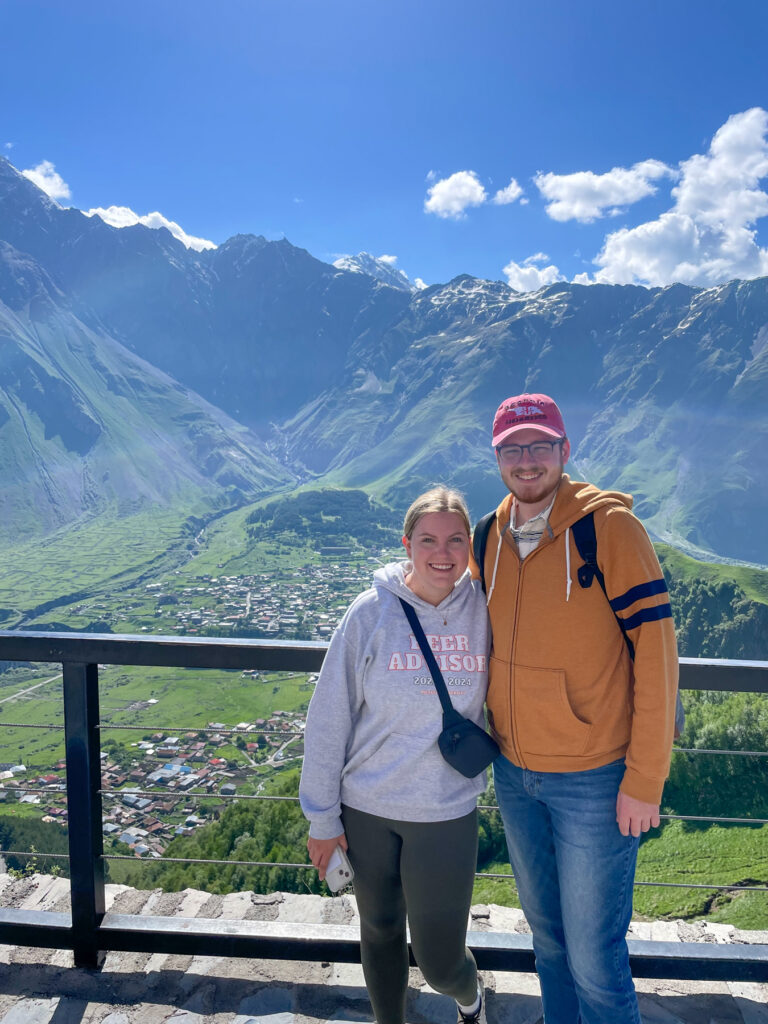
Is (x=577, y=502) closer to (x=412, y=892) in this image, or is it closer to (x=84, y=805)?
(x=412, y=892)

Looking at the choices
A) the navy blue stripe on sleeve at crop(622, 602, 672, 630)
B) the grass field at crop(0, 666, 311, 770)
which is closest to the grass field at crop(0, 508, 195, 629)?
the grass field at crop(0, 666, 311, 770)

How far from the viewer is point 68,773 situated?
2867mm

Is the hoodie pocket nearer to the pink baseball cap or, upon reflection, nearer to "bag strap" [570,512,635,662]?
"bag strap" [570,512,635,662]

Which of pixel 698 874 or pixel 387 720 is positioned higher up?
pixel 387 720

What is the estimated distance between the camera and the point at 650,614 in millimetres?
2057

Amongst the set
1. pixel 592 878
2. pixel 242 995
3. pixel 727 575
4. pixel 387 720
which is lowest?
pixel 727 575

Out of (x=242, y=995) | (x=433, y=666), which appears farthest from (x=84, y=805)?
(x=433, y=666)

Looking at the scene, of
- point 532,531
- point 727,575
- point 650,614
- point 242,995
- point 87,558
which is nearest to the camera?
point 650,614

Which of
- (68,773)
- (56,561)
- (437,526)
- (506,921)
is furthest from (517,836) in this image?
(56,561)

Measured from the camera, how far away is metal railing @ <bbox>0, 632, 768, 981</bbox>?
2762 millimetres

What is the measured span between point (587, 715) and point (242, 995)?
6.47 ft

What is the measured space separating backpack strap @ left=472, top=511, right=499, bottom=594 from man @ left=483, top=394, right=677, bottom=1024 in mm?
124

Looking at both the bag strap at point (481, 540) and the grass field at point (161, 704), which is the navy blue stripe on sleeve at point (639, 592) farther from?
the grass field at point (161, 704)

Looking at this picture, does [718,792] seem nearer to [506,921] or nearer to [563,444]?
[506,921]
